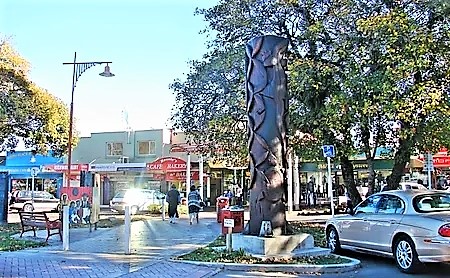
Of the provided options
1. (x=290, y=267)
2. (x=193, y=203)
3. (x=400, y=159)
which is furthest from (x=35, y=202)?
(x=290, y=267)

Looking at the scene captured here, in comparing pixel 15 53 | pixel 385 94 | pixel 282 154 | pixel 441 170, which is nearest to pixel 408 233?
pixel 282 154

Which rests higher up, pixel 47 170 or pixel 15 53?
pixel 15 53

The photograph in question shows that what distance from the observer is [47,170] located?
38062 mm

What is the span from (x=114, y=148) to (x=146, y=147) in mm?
2608

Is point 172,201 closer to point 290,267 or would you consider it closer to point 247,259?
point 247,259

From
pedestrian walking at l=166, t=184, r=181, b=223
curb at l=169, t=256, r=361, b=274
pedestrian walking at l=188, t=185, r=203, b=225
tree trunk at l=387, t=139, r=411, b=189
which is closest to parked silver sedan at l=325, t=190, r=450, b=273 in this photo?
curb at l=169, t=256, r=361, b=274

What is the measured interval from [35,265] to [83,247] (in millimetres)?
2904

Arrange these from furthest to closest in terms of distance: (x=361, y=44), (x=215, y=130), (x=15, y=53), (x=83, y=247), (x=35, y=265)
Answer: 1. (x=15, y=53)
2. (x=215, y=130)
3. (x=361, y=44)
4. (x=83, y=247)
5. (x=35, y=265)

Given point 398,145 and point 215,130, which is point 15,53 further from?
point 398,145

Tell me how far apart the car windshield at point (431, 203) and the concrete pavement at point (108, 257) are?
12.4 feet

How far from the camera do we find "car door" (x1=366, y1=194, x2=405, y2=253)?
9.73 meters

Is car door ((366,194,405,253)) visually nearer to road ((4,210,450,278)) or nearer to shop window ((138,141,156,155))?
road ((4,210,450,278))

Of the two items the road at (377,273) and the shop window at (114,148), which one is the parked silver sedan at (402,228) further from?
the shop window at (114,148)

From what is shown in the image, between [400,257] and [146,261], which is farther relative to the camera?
[146,261]
